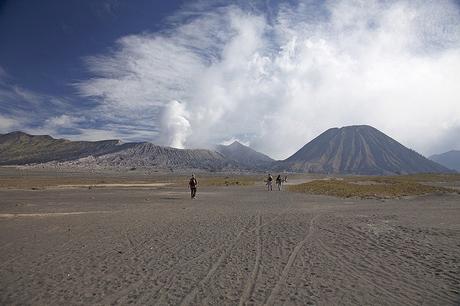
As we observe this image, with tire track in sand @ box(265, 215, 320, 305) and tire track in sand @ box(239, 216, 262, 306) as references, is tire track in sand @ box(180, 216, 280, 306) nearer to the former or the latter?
tire track in sand @ box(239, 216, 262, 306)

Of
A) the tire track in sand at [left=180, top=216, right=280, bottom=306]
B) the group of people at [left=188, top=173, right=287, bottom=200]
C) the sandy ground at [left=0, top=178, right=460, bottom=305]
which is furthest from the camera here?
the group of people at [left=188, top=173, right=287, bottom=200]

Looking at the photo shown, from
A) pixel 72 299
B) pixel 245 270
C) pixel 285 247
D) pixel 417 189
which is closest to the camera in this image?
pixel 72 299

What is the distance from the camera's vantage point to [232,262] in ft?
34.3

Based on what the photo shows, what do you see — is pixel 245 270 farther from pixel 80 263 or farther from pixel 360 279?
pixel 80 263

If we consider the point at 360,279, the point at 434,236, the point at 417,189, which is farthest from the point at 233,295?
the point at 417,189

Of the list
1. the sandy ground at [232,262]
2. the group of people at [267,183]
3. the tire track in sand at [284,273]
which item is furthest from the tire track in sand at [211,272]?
the group of people at [267,183]

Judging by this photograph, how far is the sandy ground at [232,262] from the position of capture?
25.3 ft

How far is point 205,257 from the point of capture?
1112 centimetres

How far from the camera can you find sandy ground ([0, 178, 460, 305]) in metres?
7.71

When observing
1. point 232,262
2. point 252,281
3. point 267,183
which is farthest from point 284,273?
point 267,183

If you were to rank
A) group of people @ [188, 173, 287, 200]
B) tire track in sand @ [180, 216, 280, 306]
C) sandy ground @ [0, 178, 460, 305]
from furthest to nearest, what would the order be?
group of people @ [188, 173, 287, 200] → sandy ground @ [0, 178, 460, 305] → tire track in sand @ [180, 216, 280, 306]

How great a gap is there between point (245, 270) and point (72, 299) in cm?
413

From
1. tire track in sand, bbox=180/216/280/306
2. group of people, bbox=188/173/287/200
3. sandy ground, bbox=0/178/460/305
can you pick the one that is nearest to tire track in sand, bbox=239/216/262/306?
sandy ground, bbox=0/178/460/305

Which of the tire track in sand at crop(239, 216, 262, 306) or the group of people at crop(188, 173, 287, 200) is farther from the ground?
the group of people at crop(188, 173, 287, 200)
